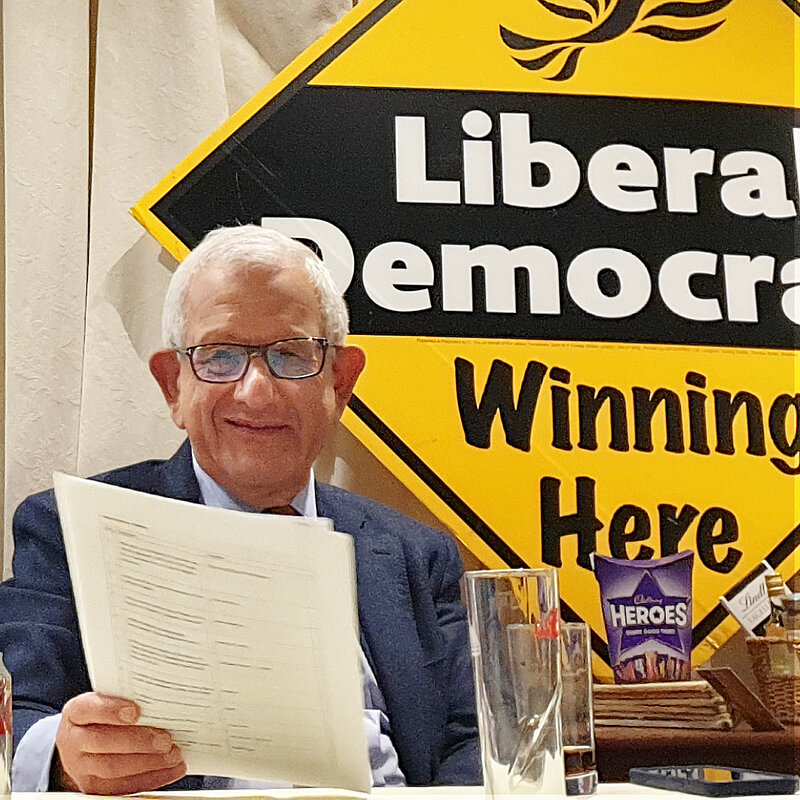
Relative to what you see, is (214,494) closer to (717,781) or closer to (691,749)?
(691,749)

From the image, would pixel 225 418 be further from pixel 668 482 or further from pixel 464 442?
pixel 668 482

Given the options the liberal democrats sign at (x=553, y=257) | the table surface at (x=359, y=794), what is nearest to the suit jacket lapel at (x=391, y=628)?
the liberal democrats sign at (x=553, y=257)

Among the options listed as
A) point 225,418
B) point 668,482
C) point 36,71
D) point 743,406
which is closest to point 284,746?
point 225,418

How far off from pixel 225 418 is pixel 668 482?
70 centimetres

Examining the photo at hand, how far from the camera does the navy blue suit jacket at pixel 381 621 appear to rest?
1.46m

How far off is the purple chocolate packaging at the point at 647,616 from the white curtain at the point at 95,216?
12.5 inches

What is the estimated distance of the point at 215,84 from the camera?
68.9 inches

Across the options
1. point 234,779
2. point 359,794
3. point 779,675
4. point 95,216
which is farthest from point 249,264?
point 779,675

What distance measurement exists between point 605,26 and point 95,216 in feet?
2.95

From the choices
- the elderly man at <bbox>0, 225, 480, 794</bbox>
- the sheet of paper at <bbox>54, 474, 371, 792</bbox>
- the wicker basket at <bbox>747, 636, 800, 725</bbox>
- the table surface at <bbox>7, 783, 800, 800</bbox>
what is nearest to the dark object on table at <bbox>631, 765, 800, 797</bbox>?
the table surface at <bbox>7, 783, 800, 800</bbox>

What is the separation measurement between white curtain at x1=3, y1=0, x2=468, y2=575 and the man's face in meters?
0.07

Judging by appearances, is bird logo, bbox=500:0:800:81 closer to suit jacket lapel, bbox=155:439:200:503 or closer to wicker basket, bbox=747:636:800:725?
suit jacket lapel, bbox=155:439:200:503

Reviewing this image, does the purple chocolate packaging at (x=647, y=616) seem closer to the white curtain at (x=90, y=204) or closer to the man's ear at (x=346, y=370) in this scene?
the man's ear at (x=346, y=370)

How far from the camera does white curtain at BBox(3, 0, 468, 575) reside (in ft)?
5.39
